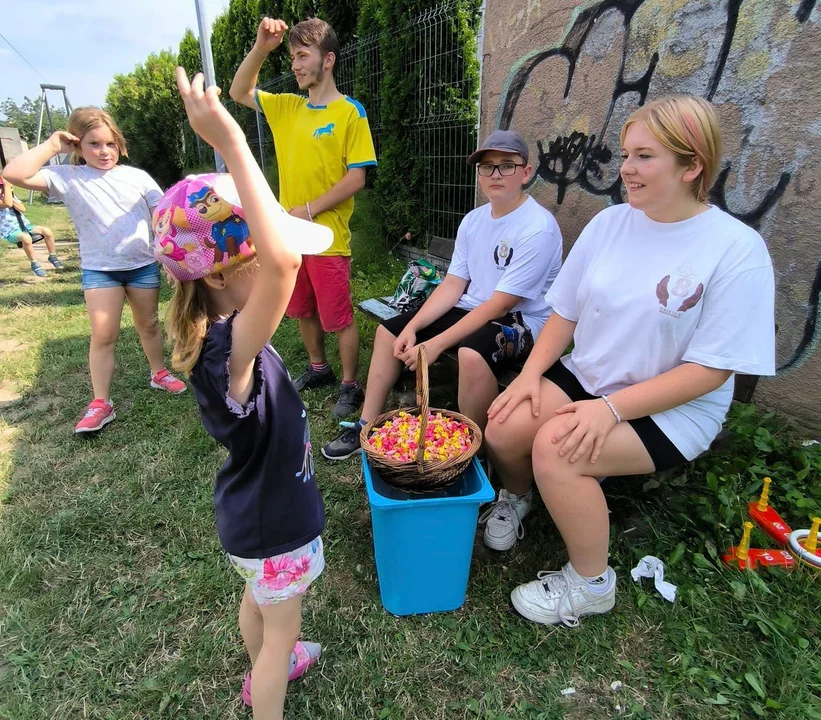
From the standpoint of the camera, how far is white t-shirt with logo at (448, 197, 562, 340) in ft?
8.13

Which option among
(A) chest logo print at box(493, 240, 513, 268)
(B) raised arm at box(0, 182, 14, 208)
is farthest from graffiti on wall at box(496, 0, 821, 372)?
(B) raised arm at box(0, 182, 14, 208)

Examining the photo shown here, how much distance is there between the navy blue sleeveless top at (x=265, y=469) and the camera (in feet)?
3.94

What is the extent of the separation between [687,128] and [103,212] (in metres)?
2.96

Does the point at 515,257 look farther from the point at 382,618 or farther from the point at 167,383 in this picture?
the point at 167,383

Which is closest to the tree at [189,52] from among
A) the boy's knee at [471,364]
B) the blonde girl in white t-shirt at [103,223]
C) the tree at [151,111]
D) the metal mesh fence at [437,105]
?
the tree at [151,111]

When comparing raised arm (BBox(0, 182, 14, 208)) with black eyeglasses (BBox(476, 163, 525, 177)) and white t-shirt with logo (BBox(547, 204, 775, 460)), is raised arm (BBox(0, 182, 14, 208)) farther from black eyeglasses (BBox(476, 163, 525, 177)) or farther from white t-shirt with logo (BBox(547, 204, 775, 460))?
white t-shirt with logo (BBox(547, 204, 775, 460))

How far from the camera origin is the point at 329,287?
312 cm

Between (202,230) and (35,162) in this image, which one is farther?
(35,162)

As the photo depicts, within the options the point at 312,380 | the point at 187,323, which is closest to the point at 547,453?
the point at 187,323

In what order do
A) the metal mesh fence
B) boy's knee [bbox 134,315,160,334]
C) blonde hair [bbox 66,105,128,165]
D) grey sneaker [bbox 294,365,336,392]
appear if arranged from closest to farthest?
blonde hair [bbox 66,105,128,165] → boy's knee [bbox 134,315,160,334] → grey sneaker [bbox 294,365,336,392] → the metal mesh fence

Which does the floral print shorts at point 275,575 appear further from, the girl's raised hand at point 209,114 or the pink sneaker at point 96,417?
the pink sneaker at point 96,417

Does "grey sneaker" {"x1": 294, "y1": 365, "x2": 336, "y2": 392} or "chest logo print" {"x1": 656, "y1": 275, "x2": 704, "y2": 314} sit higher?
"chest logo print" {"x1": 656, "y1": 275, "x2": 704, "y2": 314}

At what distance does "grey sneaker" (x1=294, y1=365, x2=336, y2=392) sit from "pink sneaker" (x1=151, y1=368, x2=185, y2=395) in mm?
790

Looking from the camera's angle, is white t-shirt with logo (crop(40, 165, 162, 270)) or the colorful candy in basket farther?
white t-shirt with logo (crop(40, 165, 162, 270))
